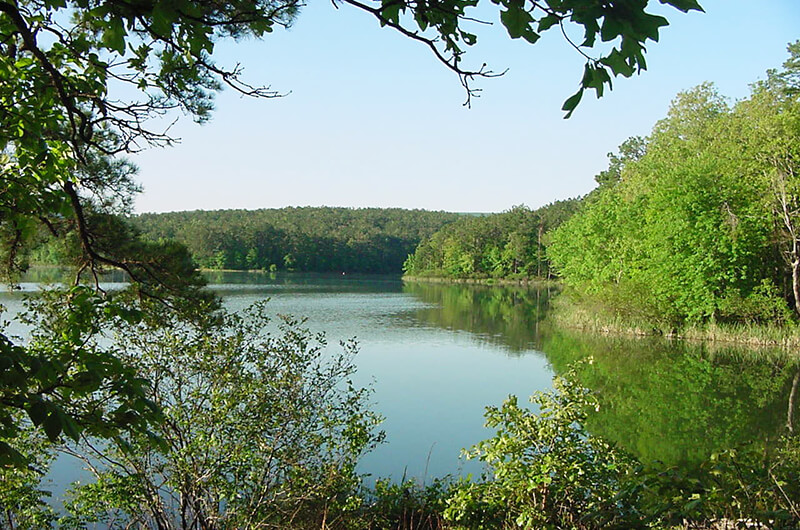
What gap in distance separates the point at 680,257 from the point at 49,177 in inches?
798

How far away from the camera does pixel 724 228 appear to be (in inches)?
774

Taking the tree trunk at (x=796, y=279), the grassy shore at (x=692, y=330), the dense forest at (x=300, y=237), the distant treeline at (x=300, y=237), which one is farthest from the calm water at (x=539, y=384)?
the dense forest at (x=300, y=237)

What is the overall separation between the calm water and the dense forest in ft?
137

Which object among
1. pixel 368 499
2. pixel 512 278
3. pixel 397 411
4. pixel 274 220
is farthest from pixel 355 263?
pixel 368 499

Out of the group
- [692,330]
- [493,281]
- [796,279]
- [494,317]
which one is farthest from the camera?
[493,281]

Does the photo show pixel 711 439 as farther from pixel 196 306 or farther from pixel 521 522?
pixel 196 306

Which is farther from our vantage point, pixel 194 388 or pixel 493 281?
pixel 493 281

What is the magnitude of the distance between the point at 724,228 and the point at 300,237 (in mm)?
62651

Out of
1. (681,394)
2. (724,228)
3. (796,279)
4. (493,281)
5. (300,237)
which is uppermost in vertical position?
(300,237)

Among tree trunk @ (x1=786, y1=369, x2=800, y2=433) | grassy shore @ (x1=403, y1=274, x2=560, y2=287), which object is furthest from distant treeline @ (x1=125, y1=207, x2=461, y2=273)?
tree trunk @ (x1=786, y1=369, x2=800, y2=433)

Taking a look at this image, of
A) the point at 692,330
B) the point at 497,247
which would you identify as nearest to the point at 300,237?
the point at 497,247

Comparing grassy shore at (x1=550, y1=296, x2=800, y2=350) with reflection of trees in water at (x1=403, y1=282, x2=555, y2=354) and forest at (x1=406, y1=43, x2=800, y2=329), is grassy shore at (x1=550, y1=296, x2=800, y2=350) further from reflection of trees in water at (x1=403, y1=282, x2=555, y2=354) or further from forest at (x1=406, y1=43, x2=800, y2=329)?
reflection of trees in water at (x1=403, y1=282, x2=555, y2=354)

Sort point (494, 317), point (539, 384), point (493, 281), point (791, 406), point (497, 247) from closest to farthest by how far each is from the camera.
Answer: point (791, 406)
point (539, 384)
point (494, 317)
point (493, 281)
point (497, 247)

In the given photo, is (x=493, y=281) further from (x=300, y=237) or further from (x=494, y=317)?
(x=494, y=317)
